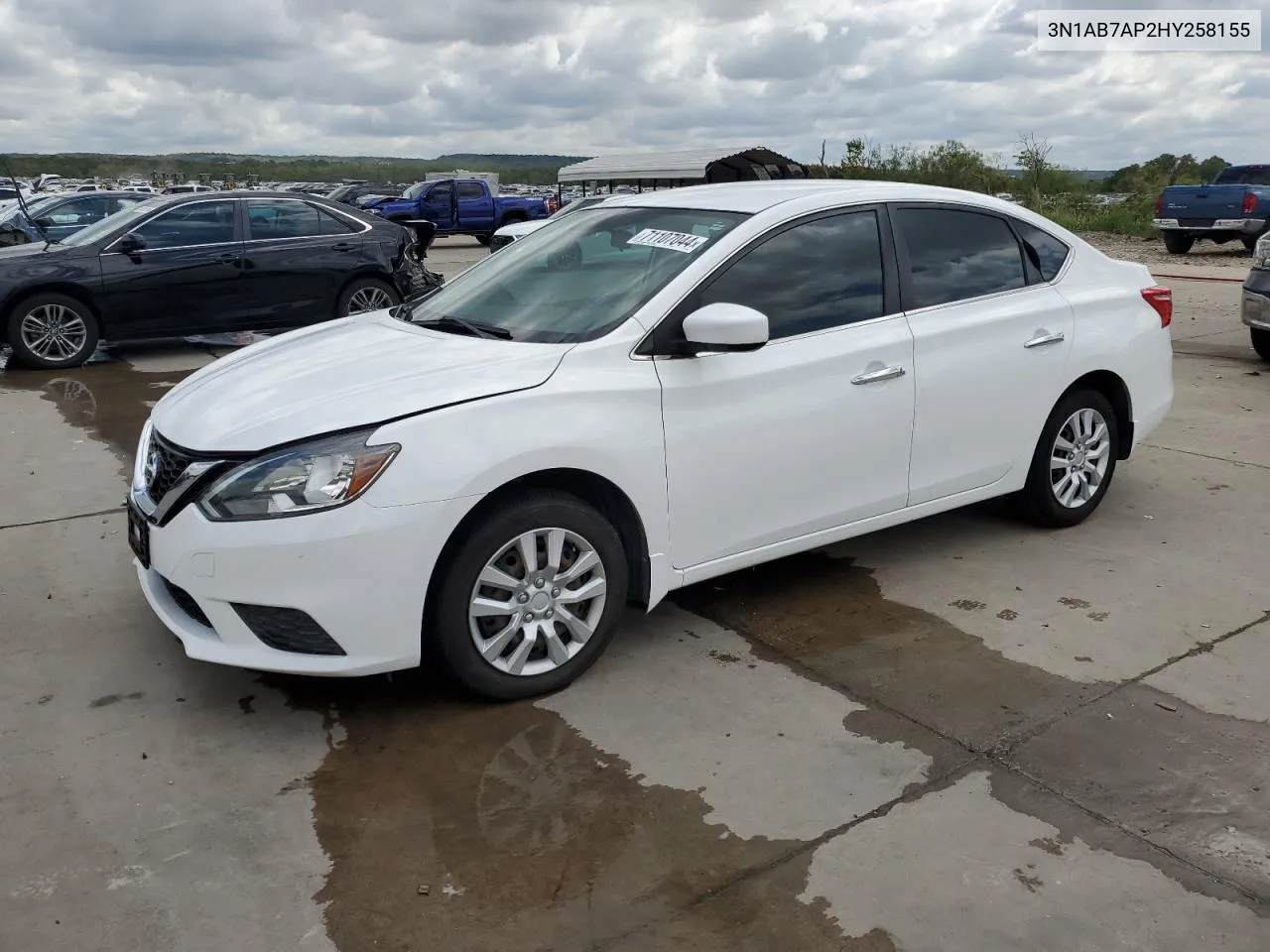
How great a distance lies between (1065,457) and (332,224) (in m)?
7.96

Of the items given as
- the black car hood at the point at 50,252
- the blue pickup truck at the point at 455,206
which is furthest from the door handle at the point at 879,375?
the blue pickup truck at the point at 455,206

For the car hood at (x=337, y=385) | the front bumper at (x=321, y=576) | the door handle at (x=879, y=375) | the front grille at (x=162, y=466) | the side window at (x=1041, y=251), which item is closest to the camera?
the front bumper at (x=321, y=576)

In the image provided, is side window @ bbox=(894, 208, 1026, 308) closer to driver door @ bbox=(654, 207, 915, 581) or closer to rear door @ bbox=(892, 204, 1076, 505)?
rear door @ bbox=(892, 204, 1076, 505)

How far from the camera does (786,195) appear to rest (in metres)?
4.54

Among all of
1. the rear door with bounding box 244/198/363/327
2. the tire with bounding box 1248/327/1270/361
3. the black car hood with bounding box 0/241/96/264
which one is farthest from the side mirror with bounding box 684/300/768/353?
the black car hood with bounding box 0/241/96/264

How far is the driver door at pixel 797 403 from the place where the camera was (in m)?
3.98

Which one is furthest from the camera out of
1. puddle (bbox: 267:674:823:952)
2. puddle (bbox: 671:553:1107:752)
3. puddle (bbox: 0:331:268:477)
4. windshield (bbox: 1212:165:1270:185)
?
windshield (bbox: 1212:165:1270:185)

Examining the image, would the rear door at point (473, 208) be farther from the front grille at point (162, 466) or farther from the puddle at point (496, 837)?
the puddle at point (496, 837)

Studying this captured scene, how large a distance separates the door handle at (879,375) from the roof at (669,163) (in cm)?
1701

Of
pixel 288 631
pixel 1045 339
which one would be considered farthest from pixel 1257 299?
pixel 288 631

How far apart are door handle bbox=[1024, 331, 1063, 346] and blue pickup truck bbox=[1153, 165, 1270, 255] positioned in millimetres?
17406

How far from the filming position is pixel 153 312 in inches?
405

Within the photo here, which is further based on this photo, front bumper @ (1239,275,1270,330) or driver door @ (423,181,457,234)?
driver door @ (423,181,457,234)

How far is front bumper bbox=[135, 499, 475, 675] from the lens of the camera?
334 centimetres
